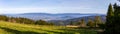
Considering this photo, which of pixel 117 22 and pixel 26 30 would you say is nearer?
pixel 117 22

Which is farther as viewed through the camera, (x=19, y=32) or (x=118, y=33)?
(x=19, y=32)

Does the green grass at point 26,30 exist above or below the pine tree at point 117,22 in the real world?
below

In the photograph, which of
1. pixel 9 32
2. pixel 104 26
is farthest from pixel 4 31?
→ pixel 104 26

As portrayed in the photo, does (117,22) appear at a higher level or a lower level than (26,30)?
higher

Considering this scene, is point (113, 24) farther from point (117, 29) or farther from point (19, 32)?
point (19, 32)

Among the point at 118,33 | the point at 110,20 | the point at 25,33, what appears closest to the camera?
the point at 118,33

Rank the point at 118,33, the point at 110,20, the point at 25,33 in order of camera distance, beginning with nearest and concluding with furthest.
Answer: the point at 118,33, the point at 110,20, the point at 25,33

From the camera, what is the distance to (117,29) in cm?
2755

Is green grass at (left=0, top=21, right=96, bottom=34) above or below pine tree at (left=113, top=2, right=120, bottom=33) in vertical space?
below

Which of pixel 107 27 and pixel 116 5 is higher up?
pixel 116 5

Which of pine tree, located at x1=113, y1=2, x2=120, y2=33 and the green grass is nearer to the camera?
pine tree, located at x1=113, y1=2, x2=120, y2=33

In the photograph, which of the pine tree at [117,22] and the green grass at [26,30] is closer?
the pine tree at [117,22]

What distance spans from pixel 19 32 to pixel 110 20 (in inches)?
756

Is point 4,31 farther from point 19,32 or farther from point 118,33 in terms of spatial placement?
point 118,33
